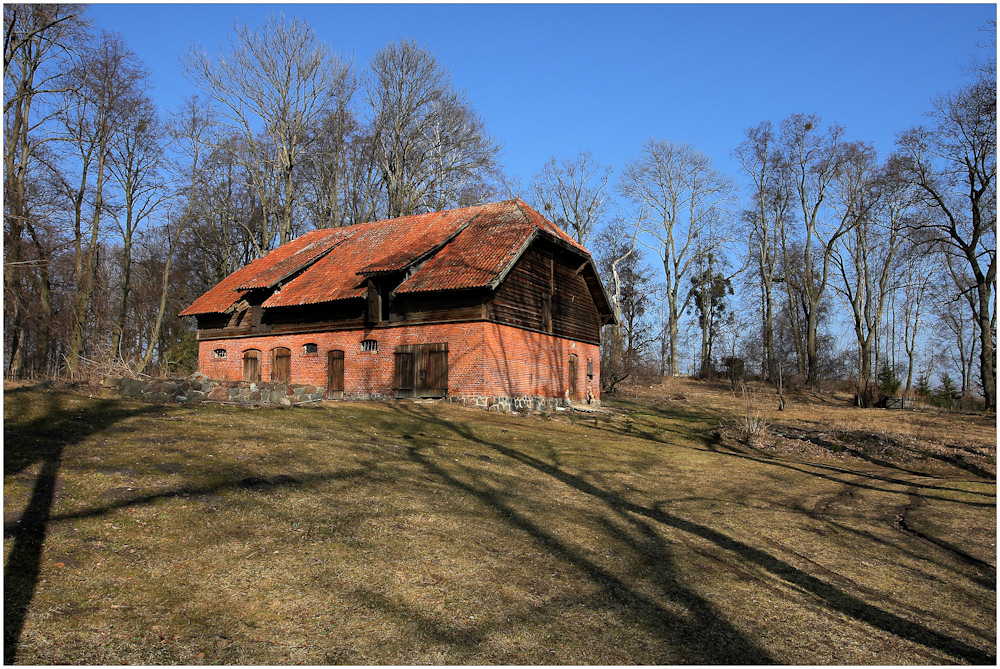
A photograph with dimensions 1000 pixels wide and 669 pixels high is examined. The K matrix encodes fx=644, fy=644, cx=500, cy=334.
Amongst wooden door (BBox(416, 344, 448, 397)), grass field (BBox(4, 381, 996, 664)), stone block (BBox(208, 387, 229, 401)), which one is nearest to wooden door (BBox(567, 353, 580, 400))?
wooden door (BBox(416, 344, 448, 397))

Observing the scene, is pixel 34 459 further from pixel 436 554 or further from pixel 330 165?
pixel 330 165

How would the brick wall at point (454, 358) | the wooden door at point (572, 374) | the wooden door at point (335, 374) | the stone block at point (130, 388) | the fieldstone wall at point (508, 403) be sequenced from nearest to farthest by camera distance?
the stone block at point (130, 388) → the fieldstone wall at point (508, 403) → the brick wall at point (454, 358) → the wooden door at point (335, 374) → the wooden door at point (572, 374)

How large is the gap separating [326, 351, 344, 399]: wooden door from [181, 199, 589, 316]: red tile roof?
7.16ft

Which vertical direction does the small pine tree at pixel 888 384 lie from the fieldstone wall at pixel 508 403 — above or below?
above

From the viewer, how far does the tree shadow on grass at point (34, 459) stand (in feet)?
15.3

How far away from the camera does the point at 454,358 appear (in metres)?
21.7

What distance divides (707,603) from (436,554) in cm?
267

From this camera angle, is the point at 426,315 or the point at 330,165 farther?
the point at 330,165

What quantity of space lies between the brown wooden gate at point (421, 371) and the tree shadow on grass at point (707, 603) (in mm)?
10636

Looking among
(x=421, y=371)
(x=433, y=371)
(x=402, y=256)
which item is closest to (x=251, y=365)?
(x=402, y=256)

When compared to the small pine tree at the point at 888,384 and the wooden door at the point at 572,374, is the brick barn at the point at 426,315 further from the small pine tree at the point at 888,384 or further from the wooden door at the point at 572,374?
the small pine tree at the point at 888,384

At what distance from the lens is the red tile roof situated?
22.0 meters

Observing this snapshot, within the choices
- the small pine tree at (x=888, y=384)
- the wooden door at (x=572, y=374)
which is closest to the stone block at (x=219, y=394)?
the wooden door at (x=572, y=374)

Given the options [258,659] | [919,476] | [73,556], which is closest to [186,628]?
[258,659]
